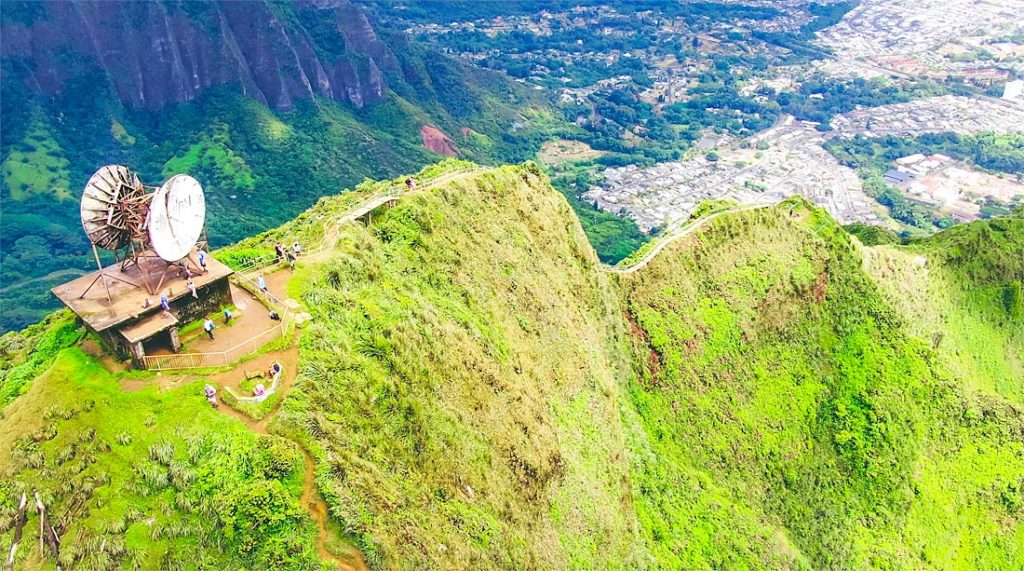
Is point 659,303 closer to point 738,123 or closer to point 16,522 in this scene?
point 16,522

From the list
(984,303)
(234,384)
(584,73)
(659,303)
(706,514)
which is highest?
(234,384)

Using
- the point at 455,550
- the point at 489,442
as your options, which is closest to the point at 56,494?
the point at 455,550

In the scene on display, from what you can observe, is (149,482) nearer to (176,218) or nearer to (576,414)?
(176,218)

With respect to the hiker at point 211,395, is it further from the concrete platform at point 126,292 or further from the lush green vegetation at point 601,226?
the lush green vegetation at point 601,226

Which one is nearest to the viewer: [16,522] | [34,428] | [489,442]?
[16,522]

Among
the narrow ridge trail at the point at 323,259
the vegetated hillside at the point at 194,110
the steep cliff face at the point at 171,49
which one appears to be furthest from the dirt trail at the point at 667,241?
the steep cliff face at the point at 171,49

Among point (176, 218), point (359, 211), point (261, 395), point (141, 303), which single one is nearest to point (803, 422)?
point (359, 211)
